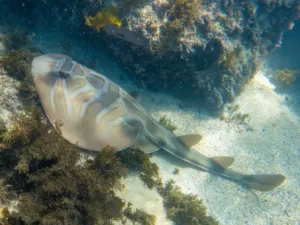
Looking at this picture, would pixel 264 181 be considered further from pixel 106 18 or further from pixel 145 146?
pixel 106 18

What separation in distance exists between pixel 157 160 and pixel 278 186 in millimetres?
4372

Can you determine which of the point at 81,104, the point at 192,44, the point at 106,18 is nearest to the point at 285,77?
the point at 192,44

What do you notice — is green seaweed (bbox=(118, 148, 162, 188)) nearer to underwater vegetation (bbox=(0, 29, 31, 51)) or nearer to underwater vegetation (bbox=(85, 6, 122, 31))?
underwater vegetation (bbox=(85, 6, 122, 31))

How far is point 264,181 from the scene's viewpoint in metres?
7.03

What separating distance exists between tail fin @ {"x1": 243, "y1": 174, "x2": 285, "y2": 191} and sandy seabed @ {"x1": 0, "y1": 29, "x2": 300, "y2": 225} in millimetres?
252

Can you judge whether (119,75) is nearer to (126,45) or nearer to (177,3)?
(126,45)

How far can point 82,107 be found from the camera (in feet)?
16.2

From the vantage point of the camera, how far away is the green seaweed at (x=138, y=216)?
4637mm

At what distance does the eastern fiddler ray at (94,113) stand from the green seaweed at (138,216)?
1.28 metres

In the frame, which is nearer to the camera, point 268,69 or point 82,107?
point 82,107

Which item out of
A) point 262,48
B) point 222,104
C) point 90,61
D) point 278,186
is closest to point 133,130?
point 90,61

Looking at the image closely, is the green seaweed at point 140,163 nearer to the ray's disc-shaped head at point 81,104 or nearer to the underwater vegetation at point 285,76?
the ray's disc-shaped head at point 81,104

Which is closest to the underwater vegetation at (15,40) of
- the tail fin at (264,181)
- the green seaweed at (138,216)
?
the green seaweed at (138,216)

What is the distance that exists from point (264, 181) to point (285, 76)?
8.12 meters
